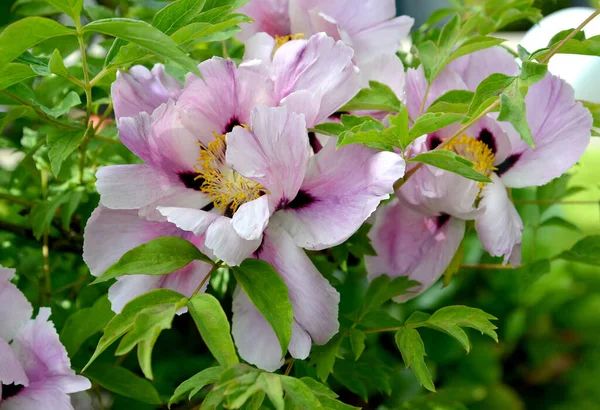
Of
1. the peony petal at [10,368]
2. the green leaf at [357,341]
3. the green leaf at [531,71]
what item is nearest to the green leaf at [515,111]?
the green leaf at [531,71]

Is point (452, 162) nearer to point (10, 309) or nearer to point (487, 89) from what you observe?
point (487, 89)

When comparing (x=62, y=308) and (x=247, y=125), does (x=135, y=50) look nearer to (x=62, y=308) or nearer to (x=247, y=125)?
(x=247, y=125)

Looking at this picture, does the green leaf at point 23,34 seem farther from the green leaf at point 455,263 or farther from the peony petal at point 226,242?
the green leaf at point 455,263

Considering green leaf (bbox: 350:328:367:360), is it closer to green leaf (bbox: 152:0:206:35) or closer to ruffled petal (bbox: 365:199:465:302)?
ruffled petal (bbox: 365:199:465:302)

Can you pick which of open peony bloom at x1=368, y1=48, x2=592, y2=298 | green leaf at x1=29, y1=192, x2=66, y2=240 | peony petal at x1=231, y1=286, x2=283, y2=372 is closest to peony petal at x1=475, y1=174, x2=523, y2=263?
open peony bloom at x1=368, y1=48, x2=592, y2=298

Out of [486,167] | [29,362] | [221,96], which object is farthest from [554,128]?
[29,362]

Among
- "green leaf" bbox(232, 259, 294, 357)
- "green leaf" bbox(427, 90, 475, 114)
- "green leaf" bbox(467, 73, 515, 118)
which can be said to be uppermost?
"green leaf" bbox(467, 73, 515, 118)
